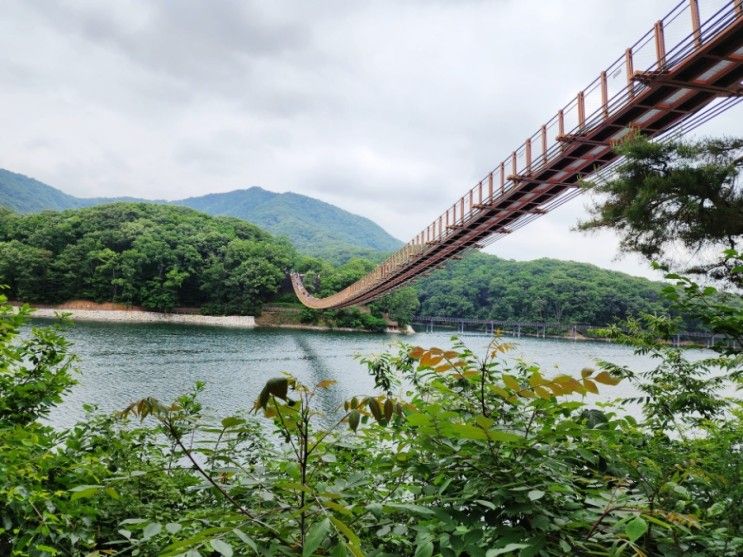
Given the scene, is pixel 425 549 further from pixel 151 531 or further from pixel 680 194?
pixel 680 194

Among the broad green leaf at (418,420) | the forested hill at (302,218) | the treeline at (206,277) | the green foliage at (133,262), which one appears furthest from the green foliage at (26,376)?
the forested hill at (302,218)

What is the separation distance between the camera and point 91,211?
4384 cm

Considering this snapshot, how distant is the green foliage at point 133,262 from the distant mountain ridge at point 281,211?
193 feet

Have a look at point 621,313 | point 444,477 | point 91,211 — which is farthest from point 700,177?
point 91,211

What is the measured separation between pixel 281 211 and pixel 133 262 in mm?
122272

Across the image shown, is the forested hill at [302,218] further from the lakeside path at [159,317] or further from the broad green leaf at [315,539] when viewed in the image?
the broad green leaf at [315,539]

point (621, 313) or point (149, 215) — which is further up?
point (149, 215)

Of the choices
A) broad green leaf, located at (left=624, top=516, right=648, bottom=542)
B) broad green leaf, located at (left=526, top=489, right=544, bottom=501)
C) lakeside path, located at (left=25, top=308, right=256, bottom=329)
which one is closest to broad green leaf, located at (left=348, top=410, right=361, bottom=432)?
broad green leaf, located at (left=526, top=489, right=544, bottom=501)

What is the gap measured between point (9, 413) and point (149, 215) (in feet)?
165

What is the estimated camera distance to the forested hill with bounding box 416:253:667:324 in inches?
1310

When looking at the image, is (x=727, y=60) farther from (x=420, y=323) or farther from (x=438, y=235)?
(x=420, y=323)

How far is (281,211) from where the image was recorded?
158125 mm

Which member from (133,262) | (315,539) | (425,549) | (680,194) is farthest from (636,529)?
(133,262)

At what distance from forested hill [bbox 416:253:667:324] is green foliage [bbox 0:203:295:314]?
1788 centimetres
